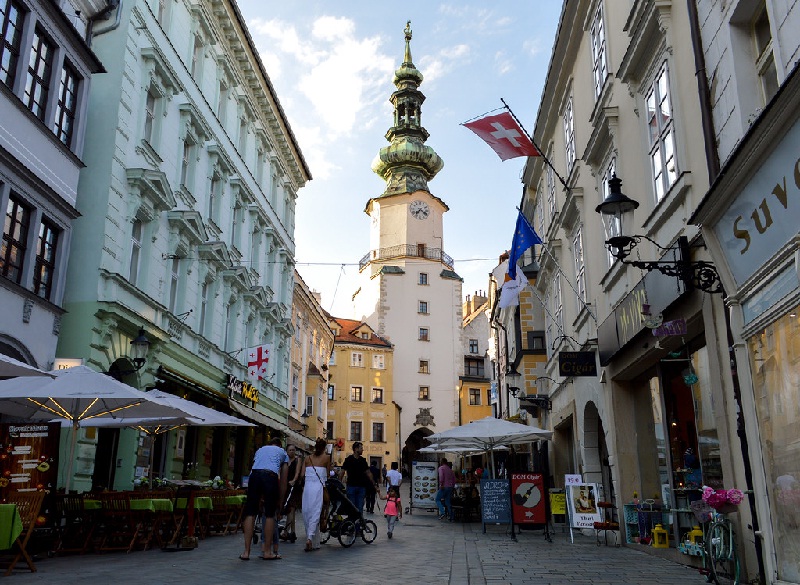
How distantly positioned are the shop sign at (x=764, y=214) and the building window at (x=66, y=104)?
12.1 metres

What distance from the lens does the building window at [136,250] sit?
17.6 m

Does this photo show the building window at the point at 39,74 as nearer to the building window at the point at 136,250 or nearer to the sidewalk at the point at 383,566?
the building window at the point at 136,250

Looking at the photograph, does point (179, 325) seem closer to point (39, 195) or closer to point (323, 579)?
point (39, 195)

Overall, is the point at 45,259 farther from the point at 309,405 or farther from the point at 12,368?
the point at 309,405

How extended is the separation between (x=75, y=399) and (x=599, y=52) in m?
11.5

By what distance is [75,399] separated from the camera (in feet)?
37.5

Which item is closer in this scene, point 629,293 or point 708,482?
point 708,482

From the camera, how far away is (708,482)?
10.0 meters

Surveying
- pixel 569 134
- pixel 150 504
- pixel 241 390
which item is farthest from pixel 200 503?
pixel 241 390

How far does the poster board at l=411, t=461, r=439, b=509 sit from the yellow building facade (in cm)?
3313

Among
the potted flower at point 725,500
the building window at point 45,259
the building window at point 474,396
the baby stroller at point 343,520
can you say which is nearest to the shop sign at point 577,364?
the baby stroller at point 343,520

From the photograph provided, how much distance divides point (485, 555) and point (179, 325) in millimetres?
11357

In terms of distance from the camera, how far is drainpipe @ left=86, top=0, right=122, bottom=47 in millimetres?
16281

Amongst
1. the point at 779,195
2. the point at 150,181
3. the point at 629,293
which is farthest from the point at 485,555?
the point at 150,181
